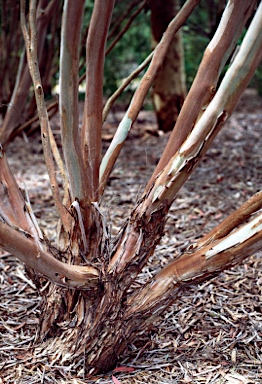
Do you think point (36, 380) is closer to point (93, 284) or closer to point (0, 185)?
point (93, 284)

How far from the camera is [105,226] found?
151 centimetres

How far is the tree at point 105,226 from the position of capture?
1.32 metres

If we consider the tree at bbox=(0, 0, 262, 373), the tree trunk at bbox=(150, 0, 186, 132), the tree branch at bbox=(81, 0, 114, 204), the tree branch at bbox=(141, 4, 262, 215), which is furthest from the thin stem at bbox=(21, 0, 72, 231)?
the tree trunk at bbox=(150, 0, 186, 132)

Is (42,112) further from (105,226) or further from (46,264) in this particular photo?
(46,264)

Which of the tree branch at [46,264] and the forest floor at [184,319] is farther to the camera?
the forest floor at [184,319]

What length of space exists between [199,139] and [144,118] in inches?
207

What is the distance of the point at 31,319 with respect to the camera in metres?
1.79

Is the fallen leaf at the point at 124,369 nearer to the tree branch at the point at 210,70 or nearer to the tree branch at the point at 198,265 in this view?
the tree branch at the point at 198,265

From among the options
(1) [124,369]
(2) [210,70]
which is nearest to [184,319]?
(1) [124,369]

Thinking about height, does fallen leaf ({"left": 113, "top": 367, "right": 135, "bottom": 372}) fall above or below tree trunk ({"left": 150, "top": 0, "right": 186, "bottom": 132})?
above

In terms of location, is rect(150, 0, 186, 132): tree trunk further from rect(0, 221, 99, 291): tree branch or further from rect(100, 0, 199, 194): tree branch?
rect(0, 221, 99, 291): tree branch

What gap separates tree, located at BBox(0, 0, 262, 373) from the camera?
4.34 feet

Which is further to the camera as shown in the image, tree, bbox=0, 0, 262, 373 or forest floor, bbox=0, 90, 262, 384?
forest floor, bbox=0, 90, 262, 384

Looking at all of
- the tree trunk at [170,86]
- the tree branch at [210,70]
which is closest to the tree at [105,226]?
the tree branch at [210,70]
